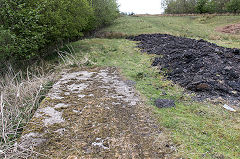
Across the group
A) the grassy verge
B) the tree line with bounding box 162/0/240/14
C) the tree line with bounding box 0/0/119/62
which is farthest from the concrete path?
the tree line with bounding box 162/0/240/14

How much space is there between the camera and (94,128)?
344 centimetres

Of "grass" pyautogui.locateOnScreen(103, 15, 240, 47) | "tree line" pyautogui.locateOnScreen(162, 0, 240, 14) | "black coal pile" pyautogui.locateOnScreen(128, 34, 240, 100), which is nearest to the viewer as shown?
"black coal pile" pyautogui.locateOnScreen(128, 34, 240, 100)

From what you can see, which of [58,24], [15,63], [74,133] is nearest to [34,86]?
[74,133]

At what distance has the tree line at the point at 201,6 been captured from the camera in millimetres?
40281

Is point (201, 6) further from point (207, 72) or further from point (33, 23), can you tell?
point (207, 72)

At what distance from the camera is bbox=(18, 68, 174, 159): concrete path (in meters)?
2.85

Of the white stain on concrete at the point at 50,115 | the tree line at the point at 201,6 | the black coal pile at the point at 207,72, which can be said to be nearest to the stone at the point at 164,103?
the black coal pile at the point at 207,72

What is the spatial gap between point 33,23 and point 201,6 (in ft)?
163

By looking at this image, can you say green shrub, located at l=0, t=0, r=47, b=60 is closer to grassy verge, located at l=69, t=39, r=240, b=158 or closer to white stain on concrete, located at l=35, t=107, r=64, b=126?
white stain on concrete, located at l=35, t=107, r=64, b=126

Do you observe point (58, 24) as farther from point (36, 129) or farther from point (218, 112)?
point (218, 112)

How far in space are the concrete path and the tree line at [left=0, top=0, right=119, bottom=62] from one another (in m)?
5.69

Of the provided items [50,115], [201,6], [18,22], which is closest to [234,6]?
[201,6]

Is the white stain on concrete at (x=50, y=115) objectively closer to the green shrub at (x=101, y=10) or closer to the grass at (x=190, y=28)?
the grass at (x=190, y=28)

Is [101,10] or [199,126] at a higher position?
[101,10]
